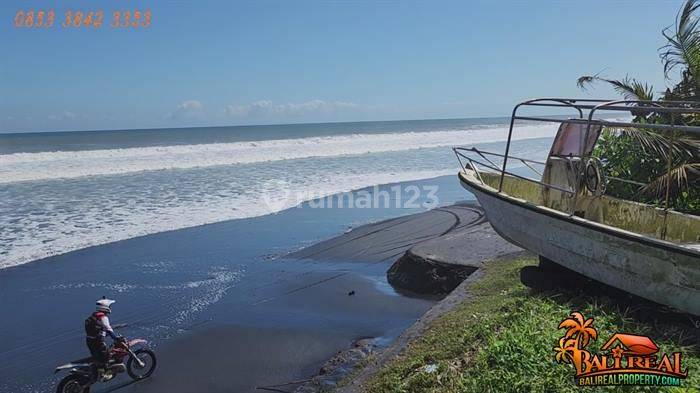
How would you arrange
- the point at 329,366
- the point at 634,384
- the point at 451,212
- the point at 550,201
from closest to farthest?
1. the point at 634,384
2. the point at 329,366
3. the point at 550,201
4. the point at 451,212

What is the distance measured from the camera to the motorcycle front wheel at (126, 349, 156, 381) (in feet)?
19.7

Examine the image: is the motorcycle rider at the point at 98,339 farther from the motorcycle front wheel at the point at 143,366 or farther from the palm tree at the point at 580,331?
the palm tree at the point at 580,331

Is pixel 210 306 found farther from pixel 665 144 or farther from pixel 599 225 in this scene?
pixel 665 144

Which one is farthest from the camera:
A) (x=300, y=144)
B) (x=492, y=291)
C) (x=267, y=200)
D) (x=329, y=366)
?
(x=300, y=144)

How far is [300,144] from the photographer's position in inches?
1811

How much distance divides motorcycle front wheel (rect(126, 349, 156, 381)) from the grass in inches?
113

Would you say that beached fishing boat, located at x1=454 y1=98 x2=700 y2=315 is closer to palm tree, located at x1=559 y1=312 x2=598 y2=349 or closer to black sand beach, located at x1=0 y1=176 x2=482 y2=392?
palm tree, located at x1=559 y1=312 x2=598 y2=349

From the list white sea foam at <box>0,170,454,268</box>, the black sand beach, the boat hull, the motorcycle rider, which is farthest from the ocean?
the boat hull

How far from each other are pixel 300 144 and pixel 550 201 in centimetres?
3993

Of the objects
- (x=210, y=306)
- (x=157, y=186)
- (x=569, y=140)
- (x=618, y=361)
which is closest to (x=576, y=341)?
(x=618, y=361)

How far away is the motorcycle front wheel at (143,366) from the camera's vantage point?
600 cm

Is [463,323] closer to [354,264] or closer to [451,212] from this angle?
[354,264]

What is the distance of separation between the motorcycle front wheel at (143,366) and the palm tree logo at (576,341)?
447cm

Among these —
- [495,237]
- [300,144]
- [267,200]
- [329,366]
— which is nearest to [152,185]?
[267,200]
